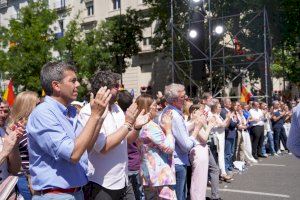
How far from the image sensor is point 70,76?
3.04 metres

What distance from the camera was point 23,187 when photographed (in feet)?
13.8

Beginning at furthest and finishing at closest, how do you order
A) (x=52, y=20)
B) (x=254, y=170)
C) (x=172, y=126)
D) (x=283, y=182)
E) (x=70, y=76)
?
1. (x=52, y=20)
2. (x=254, y=170)
3. (x=283, y=182)
4. (x=172, y=126)
5. (x=70, y=76)

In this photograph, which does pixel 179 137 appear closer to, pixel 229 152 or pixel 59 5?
pixel 229 152

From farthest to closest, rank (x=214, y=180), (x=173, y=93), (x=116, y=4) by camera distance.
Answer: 1. (x=116, y=4)
2. (x=214, y=180)
3. (x=173, y=93)

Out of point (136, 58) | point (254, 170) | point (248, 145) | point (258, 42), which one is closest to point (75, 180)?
point (254, 170)

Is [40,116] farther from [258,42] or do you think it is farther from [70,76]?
[258,42]

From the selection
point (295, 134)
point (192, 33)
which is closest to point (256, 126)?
point (192, 33)

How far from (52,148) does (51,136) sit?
8 cm

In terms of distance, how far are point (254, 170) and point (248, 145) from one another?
1544mm

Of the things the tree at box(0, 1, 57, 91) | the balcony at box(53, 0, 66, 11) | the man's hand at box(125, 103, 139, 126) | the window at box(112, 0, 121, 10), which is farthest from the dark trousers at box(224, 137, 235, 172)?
the balcony at box(53, 0, 66, 11)

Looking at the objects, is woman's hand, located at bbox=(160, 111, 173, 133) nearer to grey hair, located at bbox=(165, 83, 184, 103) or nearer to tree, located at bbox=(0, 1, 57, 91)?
grey hair, located at bbox=(165, 83, 184, 103)

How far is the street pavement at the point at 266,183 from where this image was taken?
7.60m

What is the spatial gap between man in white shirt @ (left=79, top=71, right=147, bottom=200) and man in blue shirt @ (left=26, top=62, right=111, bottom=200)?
1.60ft

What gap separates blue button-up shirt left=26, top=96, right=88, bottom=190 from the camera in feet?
9.10
